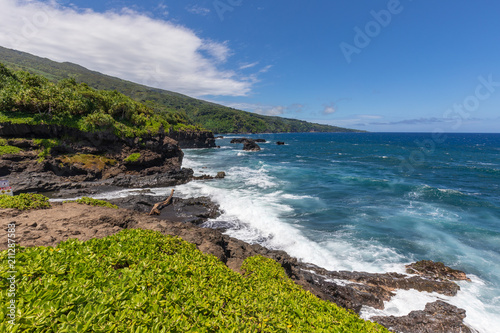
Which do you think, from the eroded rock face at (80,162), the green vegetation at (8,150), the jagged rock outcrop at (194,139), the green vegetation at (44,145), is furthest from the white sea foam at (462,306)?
the jagged rock outcrop at (194,139)

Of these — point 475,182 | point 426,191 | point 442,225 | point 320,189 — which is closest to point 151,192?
point 320,189

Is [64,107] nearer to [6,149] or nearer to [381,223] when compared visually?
[6,149]

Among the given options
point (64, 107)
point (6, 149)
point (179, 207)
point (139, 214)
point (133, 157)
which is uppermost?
point (64, 107)

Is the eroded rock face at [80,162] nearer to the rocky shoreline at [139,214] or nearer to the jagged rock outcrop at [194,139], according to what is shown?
the rocky shoreline at [139,214]

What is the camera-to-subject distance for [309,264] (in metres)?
16.2

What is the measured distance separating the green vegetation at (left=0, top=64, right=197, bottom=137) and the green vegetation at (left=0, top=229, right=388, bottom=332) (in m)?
37.5

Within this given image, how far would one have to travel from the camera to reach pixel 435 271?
15.3m

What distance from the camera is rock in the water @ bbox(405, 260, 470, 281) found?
586 inches

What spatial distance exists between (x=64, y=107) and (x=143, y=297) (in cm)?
4374

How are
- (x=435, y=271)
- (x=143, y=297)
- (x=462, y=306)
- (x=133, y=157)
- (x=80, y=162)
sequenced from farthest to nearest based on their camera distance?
1. (x=133, y=157)
2. (x=80, y=162)
3. (x=435, y=271)
4. (x=462, y=306)
5. (x=143, y=297)

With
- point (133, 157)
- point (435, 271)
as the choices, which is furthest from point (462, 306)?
point (133, 157)

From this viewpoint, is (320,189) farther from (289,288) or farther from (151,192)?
(289,288)

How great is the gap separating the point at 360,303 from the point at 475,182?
46621 millimetres

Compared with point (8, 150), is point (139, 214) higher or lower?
lower
